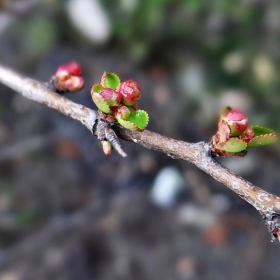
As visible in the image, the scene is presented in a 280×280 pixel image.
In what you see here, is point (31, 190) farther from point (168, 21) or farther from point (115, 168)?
point (168, 21)

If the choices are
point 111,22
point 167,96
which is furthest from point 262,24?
point 111,22

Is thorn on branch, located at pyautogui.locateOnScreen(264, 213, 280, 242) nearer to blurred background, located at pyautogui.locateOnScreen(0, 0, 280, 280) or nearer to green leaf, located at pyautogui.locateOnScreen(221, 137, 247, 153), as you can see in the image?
green leaf, located at pyautogui.locateOnScreen(221, 137, 247, 153)

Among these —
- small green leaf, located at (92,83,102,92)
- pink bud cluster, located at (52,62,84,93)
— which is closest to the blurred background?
pink bud cluster, located at (52,62,84,93)

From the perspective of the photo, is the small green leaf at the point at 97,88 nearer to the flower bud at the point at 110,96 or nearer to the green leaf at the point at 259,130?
the flower bud at the point at 110,96

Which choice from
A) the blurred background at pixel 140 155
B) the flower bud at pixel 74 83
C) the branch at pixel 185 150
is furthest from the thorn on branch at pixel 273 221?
the blurred background at pixel 140 155

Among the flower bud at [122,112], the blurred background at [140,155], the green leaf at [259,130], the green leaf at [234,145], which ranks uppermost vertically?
the blurred background at [140,155]
